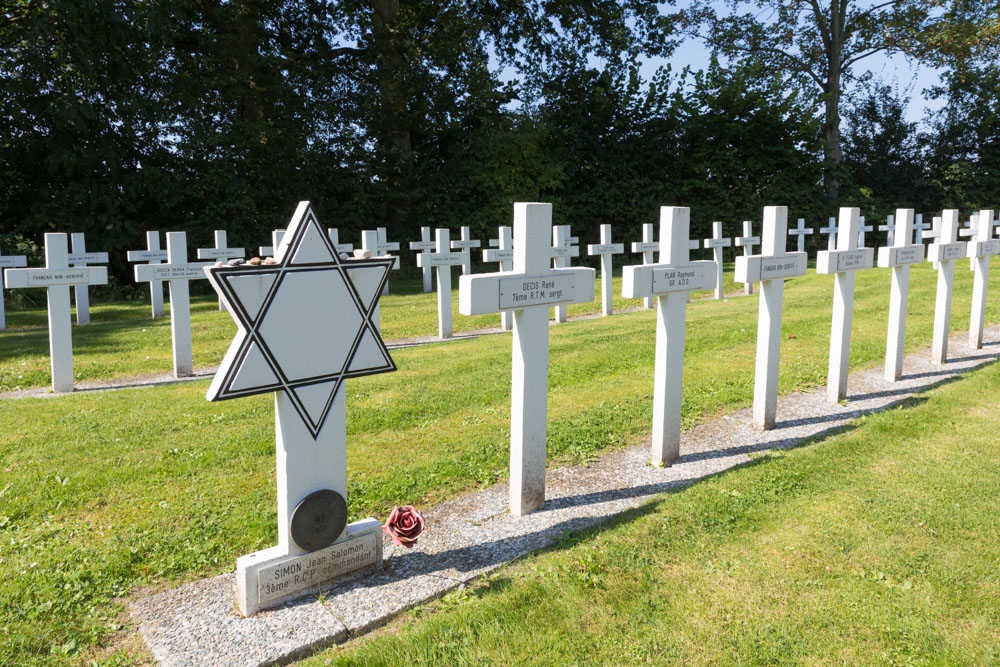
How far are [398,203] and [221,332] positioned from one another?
11806 millimetres

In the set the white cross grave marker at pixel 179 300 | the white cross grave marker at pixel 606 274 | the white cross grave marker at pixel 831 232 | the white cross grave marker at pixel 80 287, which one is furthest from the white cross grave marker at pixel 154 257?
the white cross grave marker at pixel 831 232

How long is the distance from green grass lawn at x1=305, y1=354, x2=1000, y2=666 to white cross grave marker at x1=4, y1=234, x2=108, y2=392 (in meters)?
6.24

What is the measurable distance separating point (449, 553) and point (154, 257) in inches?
409

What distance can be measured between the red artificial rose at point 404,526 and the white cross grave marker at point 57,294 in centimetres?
562

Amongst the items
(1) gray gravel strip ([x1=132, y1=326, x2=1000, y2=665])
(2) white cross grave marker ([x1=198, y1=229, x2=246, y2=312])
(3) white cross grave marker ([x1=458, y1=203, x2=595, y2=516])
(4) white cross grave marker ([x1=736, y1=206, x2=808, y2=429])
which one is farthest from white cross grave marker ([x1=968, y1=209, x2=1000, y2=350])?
(2) white cross grave marker ([x1=198, y1=229, x2=246, y2=312])

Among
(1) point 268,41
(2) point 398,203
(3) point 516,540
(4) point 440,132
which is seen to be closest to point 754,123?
(4) point 440,132

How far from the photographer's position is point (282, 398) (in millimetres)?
3354

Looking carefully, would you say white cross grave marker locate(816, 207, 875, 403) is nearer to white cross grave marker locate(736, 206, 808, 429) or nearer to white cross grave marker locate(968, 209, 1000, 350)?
white cross grave marker locate(736, 206, 808, 429)

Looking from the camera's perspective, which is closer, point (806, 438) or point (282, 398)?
point (282, 398)

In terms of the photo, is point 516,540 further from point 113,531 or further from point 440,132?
point 440,132

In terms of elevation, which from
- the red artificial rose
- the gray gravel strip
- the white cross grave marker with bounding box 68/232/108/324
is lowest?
the gray gravel strip

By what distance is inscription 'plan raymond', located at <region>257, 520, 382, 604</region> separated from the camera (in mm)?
3324

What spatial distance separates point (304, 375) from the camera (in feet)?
11.1

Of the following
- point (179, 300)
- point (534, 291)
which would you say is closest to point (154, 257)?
point (179, 300)
